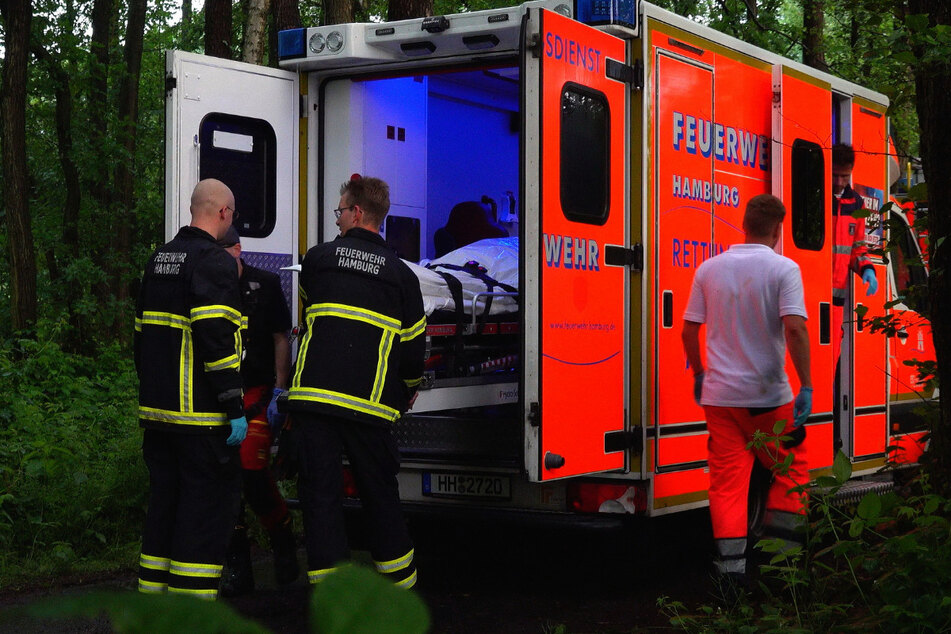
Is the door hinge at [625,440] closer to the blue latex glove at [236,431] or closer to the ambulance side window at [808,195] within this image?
the blue latex glove at [236,431]

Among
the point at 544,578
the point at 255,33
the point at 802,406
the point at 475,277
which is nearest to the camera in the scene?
the point at 802,406

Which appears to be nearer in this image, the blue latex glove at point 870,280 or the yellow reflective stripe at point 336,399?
the yellow reflective stripe at point 336,399

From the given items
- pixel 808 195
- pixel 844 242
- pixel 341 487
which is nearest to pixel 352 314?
pixel 341 487

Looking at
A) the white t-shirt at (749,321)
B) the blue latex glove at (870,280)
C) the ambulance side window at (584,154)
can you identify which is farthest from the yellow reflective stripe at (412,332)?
the blue latex glove at (870,280)

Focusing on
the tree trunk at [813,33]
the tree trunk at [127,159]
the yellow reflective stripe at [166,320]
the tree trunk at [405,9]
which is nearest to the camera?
the yellow reflective stripe at [166,320]

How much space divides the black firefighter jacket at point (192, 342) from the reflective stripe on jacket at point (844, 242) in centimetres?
388

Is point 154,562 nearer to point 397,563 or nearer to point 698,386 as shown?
point 397,563

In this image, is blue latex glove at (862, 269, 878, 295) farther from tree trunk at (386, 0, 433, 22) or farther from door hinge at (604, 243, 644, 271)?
tree trunk at (386, 0, 433, 22)

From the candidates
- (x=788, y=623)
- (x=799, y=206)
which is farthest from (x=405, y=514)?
(x=799, y=206)

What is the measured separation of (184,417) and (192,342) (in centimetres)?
30

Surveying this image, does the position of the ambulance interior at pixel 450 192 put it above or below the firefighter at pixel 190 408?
above

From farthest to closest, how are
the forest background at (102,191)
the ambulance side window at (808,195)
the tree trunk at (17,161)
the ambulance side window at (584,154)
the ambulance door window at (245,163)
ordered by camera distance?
the tree trunk at (17,161), the ambulance side window at (808,195), the ambulance door window at (245,163), the ambulance side window at (584,154), the forest background at (102,191)

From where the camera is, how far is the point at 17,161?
12945 millimetres

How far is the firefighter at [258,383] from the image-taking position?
18.6ft
